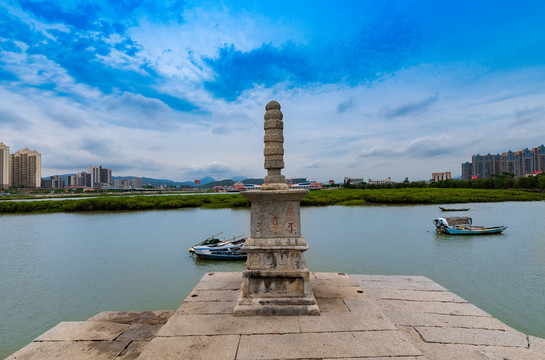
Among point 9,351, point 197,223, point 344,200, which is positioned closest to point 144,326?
point 9,351

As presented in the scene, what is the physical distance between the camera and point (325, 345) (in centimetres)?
404

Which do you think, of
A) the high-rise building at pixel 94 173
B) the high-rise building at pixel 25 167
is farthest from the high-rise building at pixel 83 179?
the high-rise building at pixel 25 167

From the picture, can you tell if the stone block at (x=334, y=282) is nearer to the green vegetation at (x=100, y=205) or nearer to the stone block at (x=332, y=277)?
the stone block at (x=332, y=277)

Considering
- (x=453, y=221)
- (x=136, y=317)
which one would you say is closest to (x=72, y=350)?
(x=136, y=317)

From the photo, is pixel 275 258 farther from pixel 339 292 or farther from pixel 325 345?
pixel 339 292

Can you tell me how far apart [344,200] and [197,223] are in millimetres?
28555

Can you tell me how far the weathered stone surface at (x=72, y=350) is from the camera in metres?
4.77

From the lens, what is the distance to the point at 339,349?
393 centimetres

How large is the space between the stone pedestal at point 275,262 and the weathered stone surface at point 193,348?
0.86 m

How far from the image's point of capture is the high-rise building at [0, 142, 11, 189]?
99.0 metres

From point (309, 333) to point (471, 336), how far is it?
10.3ft

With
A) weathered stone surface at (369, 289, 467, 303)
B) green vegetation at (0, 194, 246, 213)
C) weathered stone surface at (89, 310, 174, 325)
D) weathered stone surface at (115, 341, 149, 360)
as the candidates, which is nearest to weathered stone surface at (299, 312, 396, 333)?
weathered stone surface at (369, 289, 467, 303)

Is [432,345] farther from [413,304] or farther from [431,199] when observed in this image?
[431,199]

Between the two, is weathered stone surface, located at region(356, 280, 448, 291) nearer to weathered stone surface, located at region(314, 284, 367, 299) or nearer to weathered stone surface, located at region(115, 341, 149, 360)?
weathered stone surface, located at region(314, 284, 367, 299)
